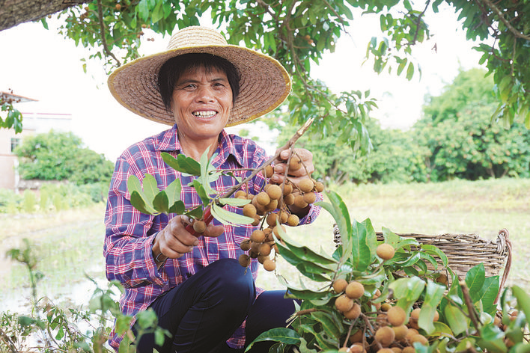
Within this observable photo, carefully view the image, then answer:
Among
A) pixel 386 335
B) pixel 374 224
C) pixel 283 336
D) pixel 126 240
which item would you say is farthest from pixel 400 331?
pixel 374 224

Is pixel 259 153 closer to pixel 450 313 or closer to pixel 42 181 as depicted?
pixel 450 313

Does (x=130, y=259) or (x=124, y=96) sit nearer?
(x=130, y=259)

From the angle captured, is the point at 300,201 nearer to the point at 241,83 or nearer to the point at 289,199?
the point at 289,199

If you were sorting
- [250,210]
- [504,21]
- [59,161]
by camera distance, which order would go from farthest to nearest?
[59,161]
[504,21]
[250,210]

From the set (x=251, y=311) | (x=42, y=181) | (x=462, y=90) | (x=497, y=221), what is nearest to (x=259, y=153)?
(x=251, y=311)

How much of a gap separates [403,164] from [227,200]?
1284cm

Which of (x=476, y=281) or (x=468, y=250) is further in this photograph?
(x=468, y=250)

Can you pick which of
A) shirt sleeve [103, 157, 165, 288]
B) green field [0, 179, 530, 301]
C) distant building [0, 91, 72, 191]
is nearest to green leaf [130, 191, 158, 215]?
shirt sleeve [103, 157, 165, 288]

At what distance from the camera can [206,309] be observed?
1127 mm

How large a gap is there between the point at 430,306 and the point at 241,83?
4.02ft

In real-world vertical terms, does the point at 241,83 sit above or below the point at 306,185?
above

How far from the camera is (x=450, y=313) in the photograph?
22.2 inches

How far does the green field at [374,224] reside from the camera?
4.22 m

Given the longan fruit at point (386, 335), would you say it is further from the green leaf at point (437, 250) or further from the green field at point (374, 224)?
the green field at point (374, 224)
